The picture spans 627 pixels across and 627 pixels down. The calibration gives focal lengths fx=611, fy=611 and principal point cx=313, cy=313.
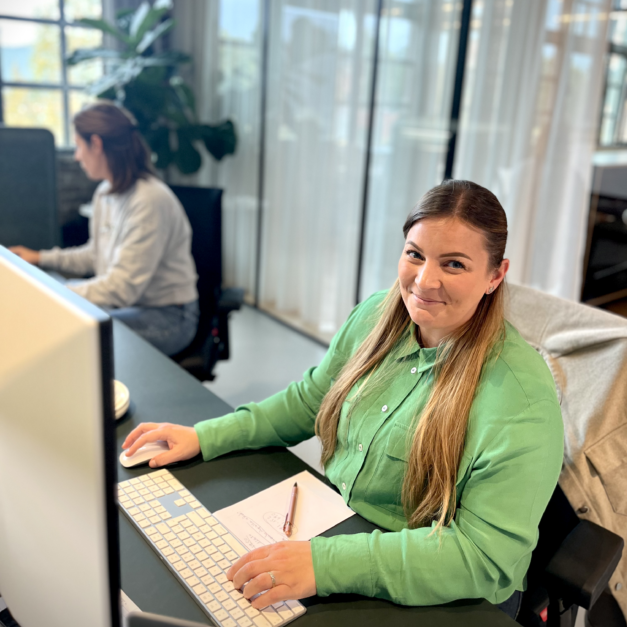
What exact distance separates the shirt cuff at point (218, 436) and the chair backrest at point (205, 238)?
1136 mm

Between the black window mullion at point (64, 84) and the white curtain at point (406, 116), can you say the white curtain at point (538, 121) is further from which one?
the black window mullion at point (64, 84)

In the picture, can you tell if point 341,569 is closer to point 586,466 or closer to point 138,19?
point 586,466

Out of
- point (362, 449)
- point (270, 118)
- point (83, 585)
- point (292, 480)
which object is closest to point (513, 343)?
point (362, 449)

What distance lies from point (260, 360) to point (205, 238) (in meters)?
1.14

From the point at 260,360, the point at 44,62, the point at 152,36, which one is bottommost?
the point at 260,360

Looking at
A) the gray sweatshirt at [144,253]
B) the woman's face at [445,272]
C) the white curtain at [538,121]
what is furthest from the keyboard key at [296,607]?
the white curtain at [538,121]

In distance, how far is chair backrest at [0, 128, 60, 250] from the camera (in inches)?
88.7

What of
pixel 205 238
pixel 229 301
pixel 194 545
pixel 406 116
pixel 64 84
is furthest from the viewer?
pixel 64 84

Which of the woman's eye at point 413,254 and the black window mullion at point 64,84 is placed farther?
the black window mullion at point 64,84

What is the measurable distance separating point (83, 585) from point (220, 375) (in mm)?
2628

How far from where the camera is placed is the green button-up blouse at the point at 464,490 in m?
0.82

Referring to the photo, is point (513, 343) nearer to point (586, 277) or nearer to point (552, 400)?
point (552, 400)

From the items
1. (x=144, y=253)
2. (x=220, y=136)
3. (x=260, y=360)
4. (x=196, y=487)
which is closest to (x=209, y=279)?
(x=144, y=253)

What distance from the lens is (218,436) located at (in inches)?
43.7
